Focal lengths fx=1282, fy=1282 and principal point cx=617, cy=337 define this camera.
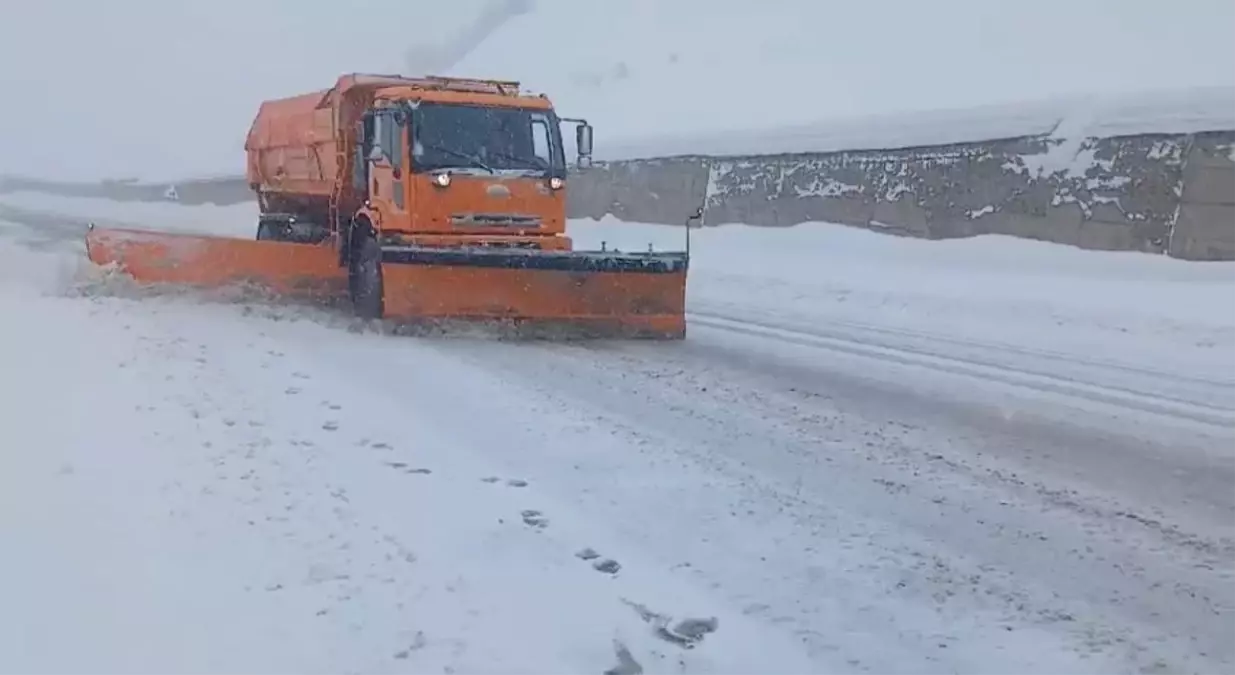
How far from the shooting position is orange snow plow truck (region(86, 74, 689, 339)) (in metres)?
10.8

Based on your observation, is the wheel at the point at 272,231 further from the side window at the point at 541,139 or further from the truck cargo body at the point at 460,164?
the side window at the point at 541,139

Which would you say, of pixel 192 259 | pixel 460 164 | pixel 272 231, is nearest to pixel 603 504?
pixel 460 164

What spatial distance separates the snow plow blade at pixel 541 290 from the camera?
10688 millimetres

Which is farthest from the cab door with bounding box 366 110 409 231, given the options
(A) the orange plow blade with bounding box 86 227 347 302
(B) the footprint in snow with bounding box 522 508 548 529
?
(B) the footprint in snow with bounding box 522 508 548 529

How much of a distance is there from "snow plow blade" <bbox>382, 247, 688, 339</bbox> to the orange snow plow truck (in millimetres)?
11

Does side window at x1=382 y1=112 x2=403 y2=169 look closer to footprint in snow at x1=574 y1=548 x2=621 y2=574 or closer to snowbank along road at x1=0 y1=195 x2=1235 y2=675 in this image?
snowbank along road at x1=0 y1=195 x2=1235 y2=675

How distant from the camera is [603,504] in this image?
5.62 meters

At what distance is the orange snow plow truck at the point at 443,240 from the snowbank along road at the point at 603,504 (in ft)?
1.61

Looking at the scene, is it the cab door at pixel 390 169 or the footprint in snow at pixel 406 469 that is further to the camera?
the cab door at pixel 390 169

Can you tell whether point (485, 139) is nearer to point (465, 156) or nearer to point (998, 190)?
point (465, 156)

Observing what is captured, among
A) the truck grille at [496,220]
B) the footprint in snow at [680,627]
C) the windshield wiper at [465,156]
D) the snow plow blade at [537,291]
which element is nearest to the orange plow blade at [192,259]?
the truck grille at [496,220]

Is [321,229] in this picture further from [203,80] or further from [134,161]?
[203,80]

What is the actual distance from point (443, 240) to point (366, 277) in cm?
96

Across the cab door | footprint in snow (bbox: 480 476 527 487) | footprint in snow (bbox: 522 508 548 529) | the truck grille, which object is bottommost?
footprint in snow (bbox: 522 508 548 529)
